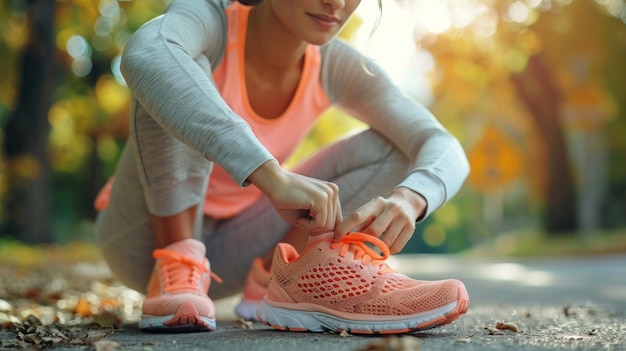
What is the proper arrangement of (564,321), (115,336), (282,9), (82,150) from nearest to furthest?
(115,336), (282,9), (564,321), (82,150)

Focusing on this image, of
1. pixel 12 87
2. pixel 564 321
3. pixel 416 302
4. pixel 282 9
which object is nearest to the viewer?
pixel 416 302

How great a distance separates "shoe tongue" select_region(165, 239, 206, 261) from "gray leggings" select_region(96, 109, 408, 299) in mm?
103

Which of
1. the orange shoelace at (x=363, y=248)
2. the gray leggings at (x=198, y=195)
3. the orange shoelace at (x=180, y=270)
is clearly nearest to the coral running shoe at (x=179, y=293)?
the orange shoelace at (x=180, y=270)

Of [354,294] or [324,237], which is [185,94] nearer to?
[324,237]

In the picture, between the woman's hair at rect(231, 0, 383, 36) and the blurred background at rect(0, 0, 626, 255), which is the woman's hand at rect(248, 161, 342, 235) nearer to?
the woman's hair at rect(231, 0, 383, 36)

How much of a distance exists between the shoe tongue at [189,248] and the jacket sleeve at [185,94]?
0.50m

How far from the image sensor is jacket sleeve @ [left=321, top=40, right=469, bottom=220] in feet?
7.68

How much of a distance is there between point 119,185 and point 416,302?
1.20 metres

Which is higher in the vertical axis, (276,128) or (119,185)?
(276,128)

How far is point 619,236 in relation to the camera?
14.1m

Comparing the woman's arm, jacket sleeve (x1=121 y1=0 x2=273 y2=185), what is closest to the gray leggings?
the woman's arm

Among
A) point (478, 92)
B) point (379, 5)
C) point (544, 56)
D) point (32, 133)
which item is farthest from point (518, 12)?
point (379, 5)

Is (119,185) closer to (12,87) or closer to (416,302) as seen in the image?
→ (416,302)

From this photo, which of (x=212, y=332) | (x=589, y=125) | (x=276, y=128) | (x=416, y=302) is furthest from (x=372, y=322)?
(x=589, y=125)
